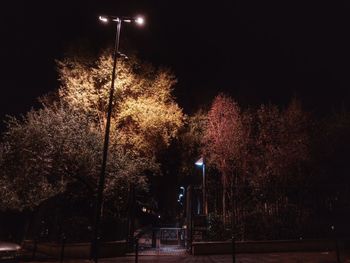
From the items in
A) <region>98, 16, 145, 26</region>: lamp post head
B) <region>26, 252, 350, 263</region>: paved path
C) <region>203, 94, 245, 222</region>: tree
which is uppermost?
→ <region>98, 16, 145, 26</region>: lamp post head

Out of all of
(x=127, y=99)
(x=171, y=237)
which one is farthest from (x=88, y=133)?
(x=171, y=237)

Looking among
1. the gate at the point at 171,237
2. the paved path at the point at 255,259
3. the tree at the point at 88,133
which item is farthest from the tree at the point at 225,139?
the paved path at the point at 255,259

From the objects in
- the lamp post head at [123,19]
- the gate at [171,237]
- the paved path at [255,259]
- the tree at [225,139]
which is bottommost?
the paved path at [255,259]

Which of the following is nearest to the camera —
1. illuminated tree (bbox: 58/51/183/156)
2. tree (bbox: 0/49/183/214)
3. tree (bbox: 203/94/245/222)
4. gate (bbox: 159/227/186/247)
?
tree (bbox: 0/49/183/214)

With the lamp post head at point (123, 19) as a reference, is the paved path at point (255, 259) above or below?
below

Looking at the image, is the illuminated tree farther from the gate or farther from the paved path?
the paved path

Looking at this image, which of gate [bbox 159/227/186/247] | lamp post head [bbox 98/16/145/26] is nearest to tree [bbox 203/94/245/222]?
gate [bbox 159/227/186/247]

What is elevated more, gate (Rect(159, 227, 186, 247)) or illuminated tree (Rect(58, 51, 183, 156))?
illuminated tree (Rect(58, 51, 183, 156))

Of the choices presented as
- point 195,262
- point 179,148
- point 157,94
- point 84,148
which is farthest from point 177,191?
point 195,262

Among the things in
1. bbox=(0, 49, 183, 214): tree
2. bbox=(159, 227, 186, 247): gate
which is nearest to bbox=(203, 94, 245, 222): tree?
bbox=(0, 49, 183, 214): tree

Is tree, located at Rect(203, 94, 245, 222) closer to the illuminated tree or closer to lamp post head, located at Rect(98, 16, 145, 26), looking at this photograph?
the illuminated tree

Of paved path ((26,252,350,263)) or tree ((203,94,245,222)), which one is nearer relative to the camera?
paved path ((26,252,350,263))

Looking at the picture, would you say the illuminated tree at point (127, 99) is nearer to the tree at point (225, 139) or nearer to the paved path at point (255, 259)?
the tree at point (225, 139)

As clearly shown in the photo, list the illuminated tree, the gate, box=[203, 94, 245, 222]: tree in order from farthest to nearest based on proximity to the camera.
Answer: the illuminated tree → box=[203, 94, 245, 222]: tree → the gate
